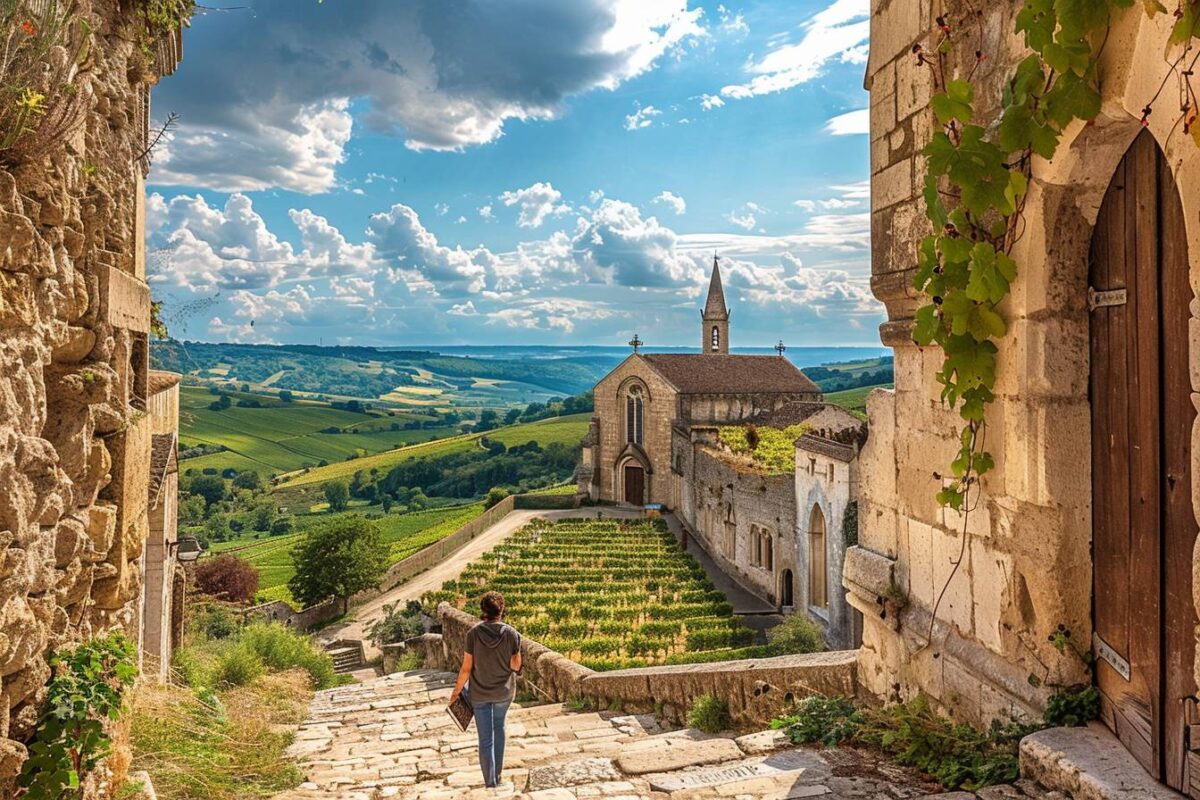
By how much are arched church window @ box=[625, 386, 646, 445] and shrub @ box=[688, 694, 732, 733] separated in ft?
133

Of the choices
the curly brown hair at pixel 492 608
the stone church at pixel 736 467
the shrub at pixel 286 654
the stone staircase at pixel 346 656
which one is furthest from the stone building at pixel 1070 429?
the stone staircase at pixel 346 656

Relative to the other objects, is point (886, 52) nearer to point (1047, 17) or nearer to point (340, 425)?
point (1047, 17)

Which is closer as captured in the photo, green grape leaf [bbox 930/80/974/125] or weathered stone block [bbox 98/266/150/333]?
green grape leaf [bbox 930/80/974/125]

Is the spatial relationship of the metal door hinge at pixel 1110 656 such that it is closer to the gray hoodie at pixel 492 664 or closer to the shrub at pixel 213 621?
the gray hoodie at pixel 492 664

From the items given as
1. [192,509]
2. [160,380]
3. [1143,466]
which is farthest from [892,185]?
[192,509]

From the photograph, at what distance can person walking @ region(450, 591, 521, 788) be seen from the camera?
215 inches

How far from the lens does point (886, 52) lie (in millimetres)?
4543

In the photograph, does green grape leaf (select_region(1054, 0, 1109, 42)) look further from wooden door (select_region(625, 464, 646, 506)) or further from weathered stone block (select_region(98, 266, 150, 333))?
wooden door (select_region(625, 464, 646, 506))

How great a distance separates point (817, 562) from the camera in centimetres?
2184

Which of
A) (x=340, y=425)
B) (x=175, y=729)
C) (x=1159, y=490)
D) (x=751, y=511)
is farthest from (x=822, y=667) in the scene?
(x=340, y=425)

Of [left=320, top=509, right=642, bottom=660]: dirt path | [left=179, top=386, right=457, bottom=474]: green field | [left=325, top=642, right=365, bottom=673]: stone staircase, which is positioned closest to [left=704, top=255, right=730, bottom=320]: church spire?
[left=320, top=509, right=642, bottom=660]: dirt path

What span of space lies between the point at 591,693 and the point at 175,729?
15.7 ft

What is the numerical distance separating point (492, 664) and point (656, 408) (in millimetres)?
41330

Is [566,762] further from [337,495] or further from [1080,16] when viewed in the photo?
[337,495]
